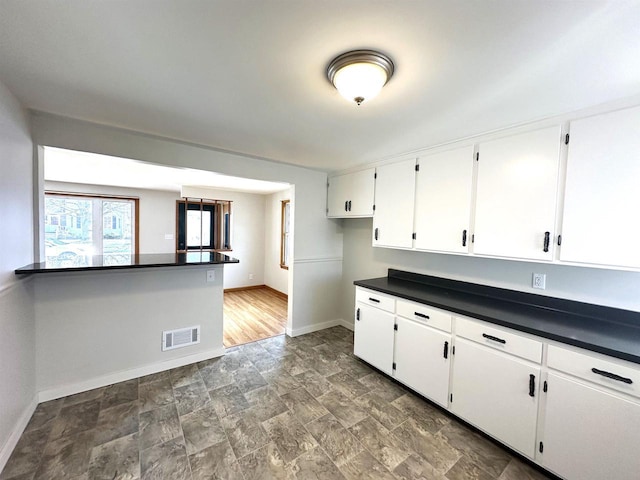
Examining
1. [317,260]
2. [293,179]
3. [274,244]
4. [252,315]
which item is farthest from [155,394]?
[274,244]

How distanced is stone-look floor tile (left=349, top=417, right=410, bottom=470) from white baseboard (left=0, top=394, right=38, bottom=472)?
2142 millimetres

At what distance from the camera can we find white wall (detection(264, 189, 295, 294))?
5840mm

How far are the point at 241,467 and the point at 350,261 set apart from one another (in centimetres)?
265

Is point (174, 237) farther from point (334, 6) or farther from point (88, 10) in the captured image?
point (334, 6)

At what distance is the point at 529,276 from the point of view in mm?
2082

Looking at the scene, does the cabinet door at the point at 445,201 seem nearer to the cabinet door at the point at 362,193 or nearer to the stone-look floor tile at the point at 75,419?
the cabinet door at the point at 362,193

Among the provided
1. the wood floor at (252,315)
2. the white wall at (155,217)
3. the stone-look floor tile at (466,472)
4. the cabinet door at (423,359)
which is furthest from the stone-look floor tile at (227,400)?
the white wall at (155,217)

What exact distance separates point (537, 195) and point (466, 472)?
6.11 ft

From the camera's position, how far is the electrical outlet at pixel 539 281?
2.00 meters

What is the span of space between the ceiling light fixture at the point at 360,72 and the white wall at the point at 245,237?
16.2ft

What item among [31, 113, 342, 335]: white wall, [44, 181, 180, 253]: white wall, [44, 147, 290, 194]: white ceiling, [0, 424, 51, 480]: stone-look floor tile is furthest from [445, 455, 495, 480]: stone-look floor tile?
[44, 181, 180, 253]: white wall

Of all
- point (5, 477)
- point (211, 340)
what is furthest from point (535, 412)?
point (5, 477)

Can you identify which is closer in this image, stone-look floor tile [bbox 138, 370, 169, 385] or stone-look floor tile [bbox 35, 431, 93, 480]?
stone-look floor tile [bbox 35, 431, 93, 480]

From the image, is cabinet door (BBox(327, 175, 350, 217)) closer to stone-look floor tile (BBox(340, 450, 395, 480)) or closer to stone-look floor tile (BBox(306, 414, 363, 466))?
stone-look floor tile (BBox(306, 414, 363, 466))
